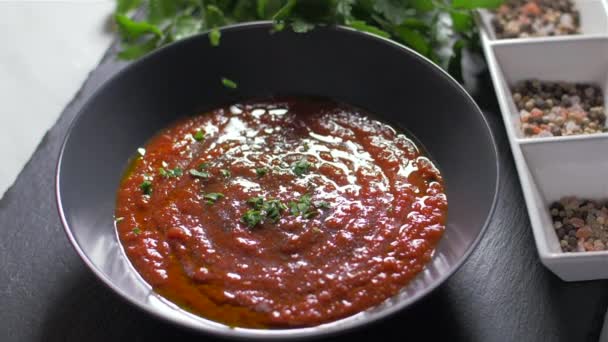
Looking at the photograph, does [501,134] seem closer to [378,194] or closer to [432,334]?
[378,194]

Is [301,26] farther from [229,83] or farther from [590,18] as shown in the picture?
[590,18]

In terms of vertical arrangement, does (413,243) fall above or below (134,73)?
below

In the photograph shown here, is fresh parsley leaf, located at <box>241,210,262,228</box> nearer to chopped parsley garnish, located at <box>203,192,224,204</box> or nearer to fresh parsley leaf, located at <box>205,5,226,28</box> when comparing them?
chopped parsley garnish, located at <box>203,192,224,204</box>

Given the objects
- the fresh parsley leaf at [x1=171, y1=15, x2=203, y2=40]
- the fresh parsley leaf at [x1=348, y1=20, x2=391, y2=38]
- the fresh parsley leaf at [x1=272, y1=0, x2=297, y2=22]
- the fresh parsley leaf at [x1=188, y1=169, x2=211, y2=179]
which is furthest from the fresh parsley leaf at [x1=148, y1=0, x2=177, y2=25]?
the fresh parsley leaf at [x1=188, y1=169, x2=211, y2=179]

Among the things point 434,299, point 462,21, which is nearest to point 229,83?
point 462,21

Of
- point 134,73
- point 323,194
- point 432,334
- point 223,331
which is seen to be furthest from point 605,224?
point 134,73

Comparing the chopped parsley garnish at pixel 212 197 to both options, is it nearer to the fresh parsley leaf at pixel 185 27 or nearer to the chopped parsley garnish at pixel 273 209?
the chopped parsley garnish at pixel 273 209
